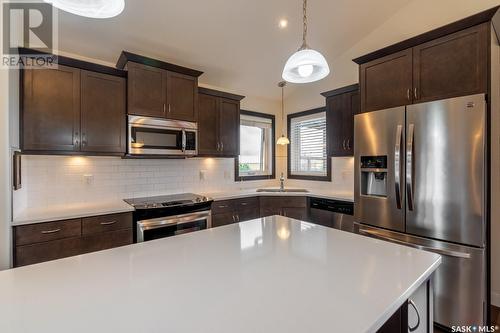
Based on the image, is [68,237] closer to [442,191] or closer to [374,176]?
[374,176]

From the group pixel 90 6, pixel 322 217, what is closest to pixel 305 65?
pixel 90 6

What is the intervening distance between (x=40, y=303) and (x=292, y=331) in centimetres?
78

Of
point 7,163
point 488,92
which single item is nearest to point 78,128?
point 7,163

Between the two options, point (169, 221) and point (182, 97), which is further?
point (182, 97)

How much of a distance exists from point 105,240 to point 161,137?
123 cm

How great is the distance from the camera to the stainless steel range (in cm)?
244

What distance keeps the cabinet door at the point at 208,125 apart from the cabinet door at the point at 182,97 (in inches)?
8.0

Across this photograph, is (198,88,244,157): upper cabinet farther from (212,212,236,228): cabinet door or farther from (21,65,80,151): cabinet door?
(21,65,80,151): cabinet door

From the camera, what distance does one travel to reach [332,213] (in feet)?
10.2

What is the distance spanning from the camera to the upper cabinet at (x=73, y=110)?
2170mm

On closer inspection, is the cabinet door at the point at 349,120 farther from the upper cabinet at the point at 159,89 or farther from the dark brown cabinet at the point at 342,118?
the upper cabinet at the point at 159,89

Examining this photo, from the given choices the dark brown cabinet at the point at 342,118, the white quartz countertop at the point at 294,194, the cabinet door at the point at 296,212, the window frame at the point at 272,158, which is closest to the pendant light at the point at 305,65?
the dark brown cabinet at the point at 342,118

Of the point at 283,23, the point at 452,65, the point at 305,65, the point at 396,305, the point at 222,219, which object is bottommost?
the point at 222,219

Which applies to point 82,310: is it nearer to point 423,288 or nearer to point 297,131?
point 423,288
